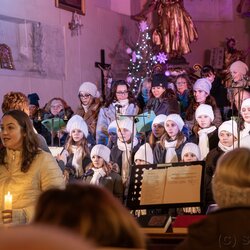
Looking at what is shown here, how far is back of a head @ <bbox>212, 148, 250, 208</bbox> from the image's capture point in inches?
103

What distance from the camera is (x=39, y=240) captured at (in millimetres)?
951

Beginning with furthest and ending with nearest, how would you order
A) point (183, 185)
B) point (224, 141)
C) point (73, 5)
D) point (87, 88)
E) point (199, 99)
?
point (73, 5) → point (87, 88) → point (199, 99) → point (224, 141) → point (183, 185)

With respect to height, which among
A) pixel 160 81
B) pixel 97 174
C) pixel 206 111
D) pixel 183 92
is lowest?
pixel 97 174

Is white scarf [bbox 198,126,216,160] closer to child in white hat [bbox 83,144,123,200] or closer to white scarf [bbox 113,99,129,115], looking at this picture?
child in white hat [bbox 83,144,123,200]

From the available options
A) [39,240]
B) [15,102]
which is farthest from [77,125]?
[39,240]

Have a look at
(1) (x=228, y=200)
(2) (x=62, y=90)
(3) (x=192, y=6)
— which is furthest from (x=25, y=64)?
(1) (x=228, y=200)

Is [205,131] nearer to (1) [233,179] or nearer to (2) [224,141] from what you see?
(2) [224,141]

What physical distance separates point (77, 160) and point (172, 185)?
9.67 ft

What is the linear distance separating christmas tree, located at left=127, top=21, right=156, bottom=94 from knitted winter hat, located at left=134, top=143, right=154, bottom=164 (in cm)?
580

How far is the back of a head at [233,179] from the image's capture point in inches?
103

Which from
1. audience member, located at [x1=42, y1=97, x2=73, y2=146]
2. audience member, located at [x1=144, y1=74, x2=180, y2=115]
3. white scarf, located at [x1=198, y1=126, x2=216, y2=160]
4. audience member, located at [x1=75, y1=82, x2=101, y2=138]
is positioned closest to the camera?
white scarf, located at [x1=198, y1=126, x2=216, y2=160]

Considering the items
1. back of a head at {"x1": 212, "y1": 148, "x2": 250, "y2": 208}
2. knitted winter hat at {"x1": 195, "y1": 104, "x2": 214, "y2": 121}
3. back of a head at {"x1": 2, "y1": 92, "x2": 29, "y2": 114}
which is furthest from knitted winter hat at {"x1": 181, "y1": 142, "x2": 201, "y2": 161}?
back of a head at {"x1": 212, "y1": 148, "x2": 250, "y2": 208}

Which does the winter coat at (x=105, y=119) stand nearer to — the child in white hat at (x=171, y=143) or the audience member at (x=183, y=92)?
the audience member at (x=183, y=92)

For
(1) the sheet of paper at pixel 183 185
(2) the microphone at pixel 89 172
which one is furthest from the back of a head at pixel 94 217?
(2) the microphone at pixel 89 172
